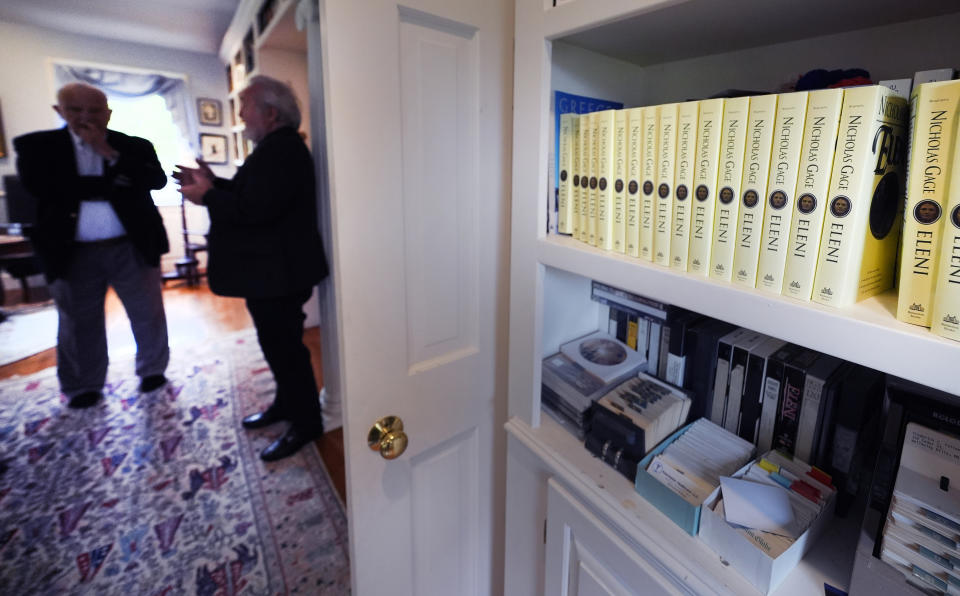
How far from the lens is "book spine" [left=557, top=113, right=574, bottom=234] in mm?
749

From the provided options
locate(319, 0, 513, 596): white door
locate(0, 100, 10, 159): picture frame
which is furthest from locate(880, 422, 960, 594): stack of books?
locate(0, 100, 10, 159): picture frame

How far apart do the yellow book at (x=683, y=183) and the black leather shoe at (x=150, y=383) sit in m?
1.23

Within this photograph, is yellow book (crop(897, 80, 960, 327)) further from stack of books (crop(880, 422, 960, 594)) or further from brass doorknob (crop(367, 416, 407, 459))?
brass doorknob (crop(367, 416, 407, 459))

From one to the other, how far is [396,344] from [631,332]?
51 centimetres

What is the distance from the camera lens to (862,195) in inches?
16.5

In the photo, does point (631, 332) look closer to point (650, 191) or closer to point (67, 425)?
point (650, 191)

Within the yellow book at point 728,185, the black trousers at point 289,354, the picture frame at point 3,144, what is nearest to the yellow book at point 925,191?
the yellow book at point 728,185

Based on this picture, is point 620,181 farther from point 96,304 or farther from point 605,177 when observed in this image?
point 96,304

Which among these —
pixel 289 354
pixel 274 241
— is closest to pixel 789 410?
pixel 274 241

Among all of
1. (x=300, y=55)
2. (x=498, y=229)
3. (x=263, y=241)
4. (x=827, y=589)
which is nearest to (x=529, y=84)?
(x=498, y=229)

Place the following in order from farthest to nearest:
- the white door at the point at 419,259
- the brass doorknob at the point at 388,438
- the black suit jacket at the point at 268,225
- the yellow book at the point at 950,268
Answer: the black suit jacket at the point at 268,225 → the brass doorknob at the point at 388,438 → the white door at the point at 419,259 → the yellow book at the point at 950,268

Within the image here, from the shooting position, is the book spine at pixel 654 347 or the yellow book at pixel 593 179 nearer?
the yellow book at pixel 593 179

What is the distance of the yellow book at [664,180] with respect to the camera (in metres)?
0.57

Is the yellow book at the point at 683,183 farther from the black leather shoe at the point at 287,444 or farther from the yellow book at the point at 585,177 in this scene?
the black leather shoe at the point at 287,444
